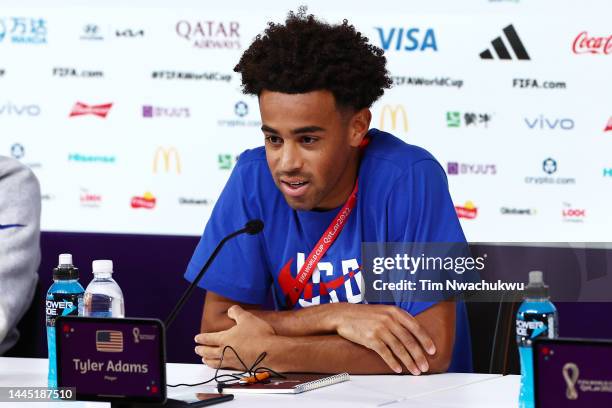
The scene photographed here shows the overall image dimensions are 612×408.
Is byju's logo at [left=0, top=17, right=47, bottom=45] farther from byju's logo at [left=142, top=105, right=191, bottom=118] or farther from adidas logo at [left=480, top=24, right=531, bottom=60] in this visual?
adidas logo at [left=480, top=24, right=531, bottom=60]

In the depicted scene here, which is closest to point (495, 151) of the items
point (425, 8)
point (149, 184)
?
point (425, 8)

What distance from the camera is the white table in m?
1.94

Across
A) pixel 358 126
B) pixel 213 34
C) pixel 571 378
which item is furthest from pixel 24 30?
pixel 571 378

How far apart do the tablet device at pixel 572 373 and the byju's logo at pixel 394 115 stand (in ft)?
10.7

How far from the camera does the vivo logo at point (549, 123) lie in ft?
15.5

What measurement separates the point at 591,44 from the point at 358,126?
2.50 metres

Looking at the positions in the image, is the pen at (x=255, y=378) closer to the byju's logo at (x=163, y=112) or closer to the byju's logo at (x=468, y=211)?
the byju's logo at (x=468, y=211)

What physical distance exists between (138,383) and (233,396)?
0.85 ft

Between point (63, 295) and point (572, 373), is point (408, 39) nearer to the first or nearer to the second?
point (63, 295)

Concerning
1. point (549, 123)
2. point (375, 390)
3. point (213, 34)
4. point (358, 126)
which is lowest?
point (375, 390)

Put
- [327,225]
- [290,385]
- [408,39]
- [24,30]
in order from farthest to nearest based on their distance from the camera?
[24,30] → [408,39] → [327,225] → [290,385]

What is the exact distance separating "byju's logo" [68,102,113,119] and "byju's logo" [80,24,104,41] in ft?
0.98

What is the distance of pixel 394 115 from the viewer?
4809 mm

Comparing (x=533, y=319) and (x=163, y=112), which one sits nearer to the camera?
(x=533, y=319)
